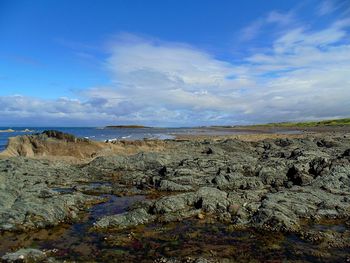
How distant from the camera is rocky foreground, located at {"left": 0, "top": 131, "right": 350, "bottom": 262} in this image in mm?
15438

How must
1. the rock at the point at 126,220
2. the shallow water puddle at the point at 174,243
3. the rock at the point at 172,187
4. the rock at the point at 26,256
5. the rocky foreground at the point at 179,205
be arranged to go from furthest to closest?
the rock at the point at 172,187
the rock at the point at 126,220
the rocky foreground at the point at 179,205
the shallow water puddle at the point at 174,243
the rock at the point at 26,256

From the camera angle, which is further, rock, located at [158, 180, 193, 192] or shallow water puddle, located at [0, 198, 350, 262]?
rock, located at [158, 180, 193, 192]

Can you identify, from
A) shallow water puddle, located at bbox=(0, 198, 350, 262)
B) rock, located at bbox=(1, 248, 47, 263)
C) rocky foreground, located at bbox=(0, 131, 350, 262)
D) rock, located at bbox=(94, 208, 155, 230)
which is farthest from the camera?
rock, located at bbox=(94, 208, 155, 230)

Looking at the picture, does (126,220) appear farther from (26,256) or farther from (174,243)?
(26,256)

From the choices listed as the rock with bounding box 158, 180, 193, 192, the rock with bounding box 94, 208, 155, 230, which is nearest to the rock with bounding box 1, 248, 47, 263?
the rock with bounding box 94, 208, 155, 230

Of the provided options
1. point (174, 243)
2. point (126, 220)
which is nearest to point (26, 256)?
point (126, 220)

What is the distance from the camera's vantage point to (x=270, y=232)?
57.4 feet

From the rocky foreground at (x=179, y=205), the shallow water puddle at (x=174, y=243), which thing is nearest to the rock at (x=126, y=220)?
the rocky foreground at (x=179, y=205)

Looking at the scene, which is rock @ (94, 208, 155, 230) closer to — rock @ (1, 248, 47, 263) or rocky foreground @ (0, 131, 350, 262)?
rocky foreground @ (0, 131, 350, 262)

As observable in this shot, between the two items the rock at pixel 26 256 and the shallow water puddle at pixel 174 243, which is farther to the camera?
the shallow water puddle at pixel 174 243

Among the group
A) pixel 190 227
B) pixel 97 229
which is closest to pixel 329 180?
pixel 190 227

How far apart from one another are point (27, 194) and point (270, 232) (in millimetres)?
15667

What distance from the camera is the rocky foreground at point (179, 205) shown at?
50.6ft

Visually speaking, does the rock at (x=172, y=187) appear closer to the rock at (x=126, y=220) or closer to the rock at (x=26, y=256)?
the rock at (x=126, y=220)
